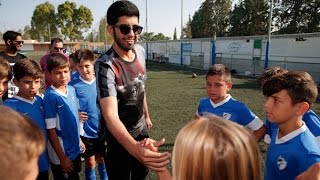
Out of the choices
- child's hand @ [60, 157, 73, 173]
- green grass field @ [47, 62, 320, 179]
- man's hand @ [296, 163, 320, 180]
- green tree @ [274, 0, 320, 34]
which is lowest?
green grass field @ [47, 62, 320, 179]

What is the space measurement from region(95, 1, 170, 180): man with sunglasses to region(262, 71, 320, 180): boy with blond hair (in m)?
1.14

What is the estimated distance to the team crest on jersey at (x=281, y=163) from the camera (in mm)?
2265

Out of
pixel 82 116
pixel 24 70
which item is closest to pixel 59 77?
pixel 24 70

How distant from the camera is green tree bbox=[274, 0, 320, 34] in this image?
3562cm

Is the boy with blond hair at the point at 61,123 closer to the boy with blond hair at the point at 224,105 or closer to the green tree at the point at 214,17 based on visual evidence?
the boy with blond hair at the point at 224,105

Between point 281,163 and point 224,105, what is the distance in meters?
1.18

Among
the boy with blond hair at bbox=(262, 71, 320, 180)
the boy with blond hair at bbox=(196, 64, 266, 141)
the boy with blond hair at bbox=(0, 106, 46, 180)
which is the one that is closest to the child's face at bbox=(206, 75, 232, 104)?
the boy with blond hair at bbox=(196, 64, 266, 141)

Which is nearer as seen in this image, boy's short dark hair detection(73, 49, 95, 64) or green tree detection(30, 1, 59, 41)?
boy's short dark hair detection(73, 49, 95, 64)

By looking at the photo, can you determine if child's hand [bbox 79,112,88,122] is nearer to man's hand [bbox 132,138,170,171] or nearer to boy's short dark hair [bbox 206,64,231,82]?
boy's short dark hair [bbox 206,64,231,82]

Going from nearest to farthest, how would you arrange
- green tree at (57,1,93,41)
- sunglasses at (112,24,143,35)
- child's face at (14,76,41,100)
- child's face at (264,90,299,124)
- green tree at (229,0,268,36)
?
child's face at (264,90,299,124) < sunglasses at (112,24,143,35) < child's face at (14,76,41,100) < green tree at (229,0,268,36) < green tree at (57,1,93,41)

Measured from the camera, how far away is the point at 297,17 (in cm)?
3878

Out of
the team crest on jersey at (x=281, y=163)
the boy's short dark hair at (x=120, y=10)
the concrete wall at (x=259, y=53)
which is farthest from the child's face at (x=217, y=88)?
the concrete wall at (x=259, y=53)

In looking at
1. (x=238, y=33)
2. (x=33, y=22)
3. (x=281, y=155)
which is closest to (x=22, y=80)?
(x=281, y=155)

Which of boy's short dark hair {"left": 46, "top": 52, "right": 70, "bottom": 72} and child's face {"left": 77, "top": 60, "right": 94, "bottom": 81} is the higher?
boy's short dark hair {"left": 46, "top": 52, "right": 70, "bottom": 72}
